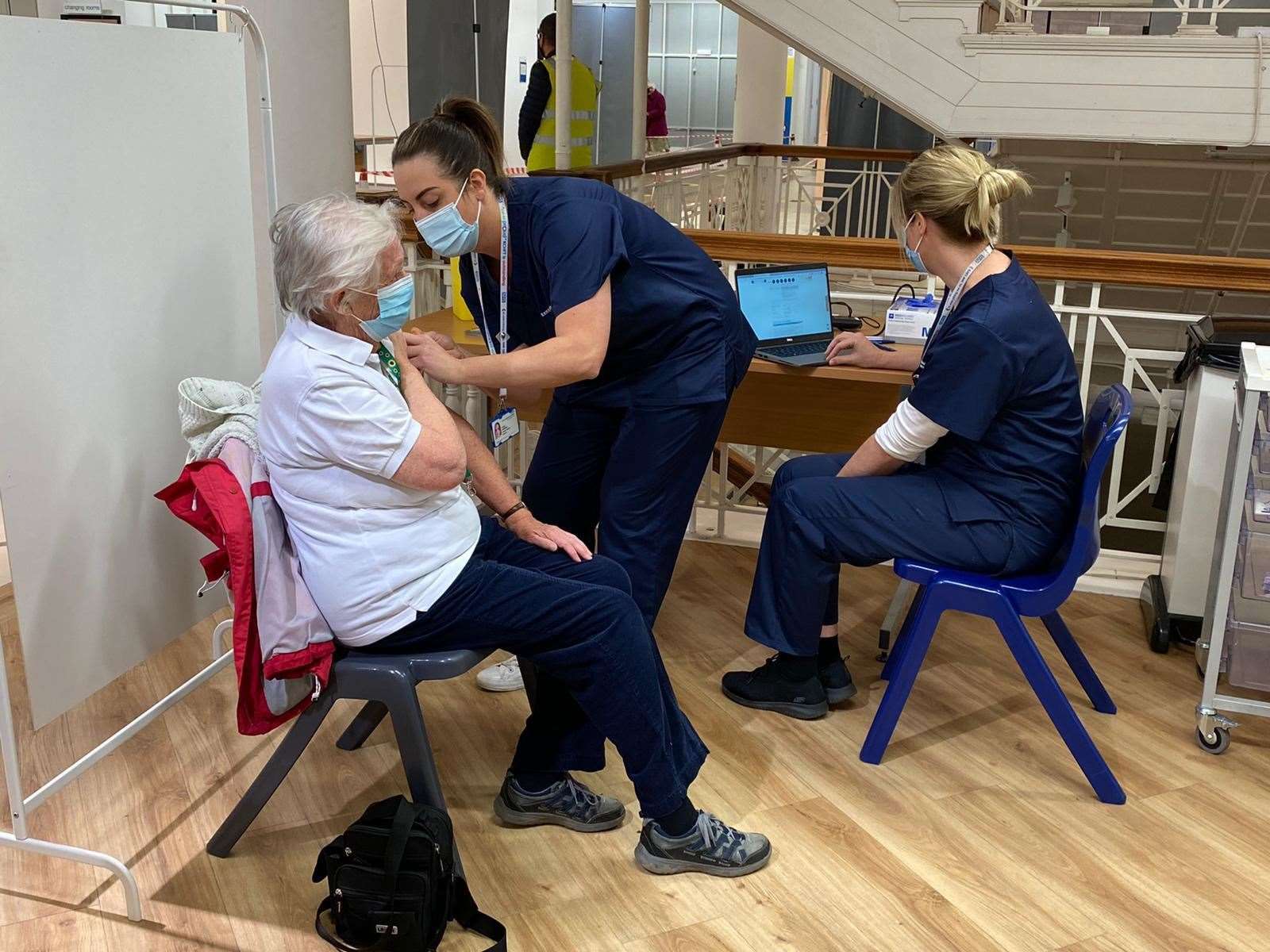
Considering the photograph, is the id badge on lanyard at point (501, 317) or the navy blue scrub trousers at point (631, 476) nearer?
the id badge on lanyard at point (501, 317)

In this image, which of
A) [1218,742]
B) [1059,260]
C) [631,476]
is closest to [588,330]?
[631,476]

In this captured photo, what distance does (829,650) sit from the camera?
2646 mm

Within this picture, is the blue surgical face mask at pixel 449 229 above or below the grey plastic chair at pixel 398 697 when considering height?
above

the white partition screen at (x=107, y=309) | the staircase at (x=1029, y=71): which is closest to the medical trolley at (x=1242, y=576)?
the white partition screen at (x=107, y=309)

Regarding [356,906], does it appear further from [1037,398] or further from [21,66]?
[1037,398]

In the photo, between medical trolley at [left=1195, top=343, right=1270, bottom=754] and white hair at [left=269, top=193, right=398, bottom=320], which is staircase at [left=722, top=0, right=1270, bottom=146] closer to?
medical trolley at [left=1195, top=343, right=1270, bottom=754]

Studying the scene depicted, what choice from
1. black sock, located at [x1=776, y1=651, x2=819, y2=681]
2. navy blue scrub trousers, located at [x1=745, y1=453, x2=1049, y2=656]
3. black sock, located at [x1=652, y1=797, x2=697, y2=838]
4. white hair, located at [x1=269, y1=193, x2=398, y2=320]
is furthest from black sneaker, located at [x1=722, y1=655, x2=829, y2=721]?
white hair, located at [x1=269, y1=193, x2=398, y2=320]

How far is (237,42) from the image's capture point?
217 cm

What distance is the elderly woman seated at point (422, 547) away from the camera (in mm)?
1720

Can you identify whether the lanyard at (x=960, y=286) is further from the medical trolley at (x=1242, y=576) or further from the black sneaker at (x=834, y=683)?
the black sneaker at (x=834, y=683)

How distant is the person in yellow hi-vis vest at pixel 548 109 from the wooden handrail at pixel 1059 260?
305cm

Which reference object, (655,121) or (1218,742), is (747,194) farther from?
(1218,742)

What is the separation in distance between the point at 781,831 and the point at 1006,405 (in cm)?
92

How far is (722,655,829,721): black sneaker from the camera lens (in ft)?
8.46
